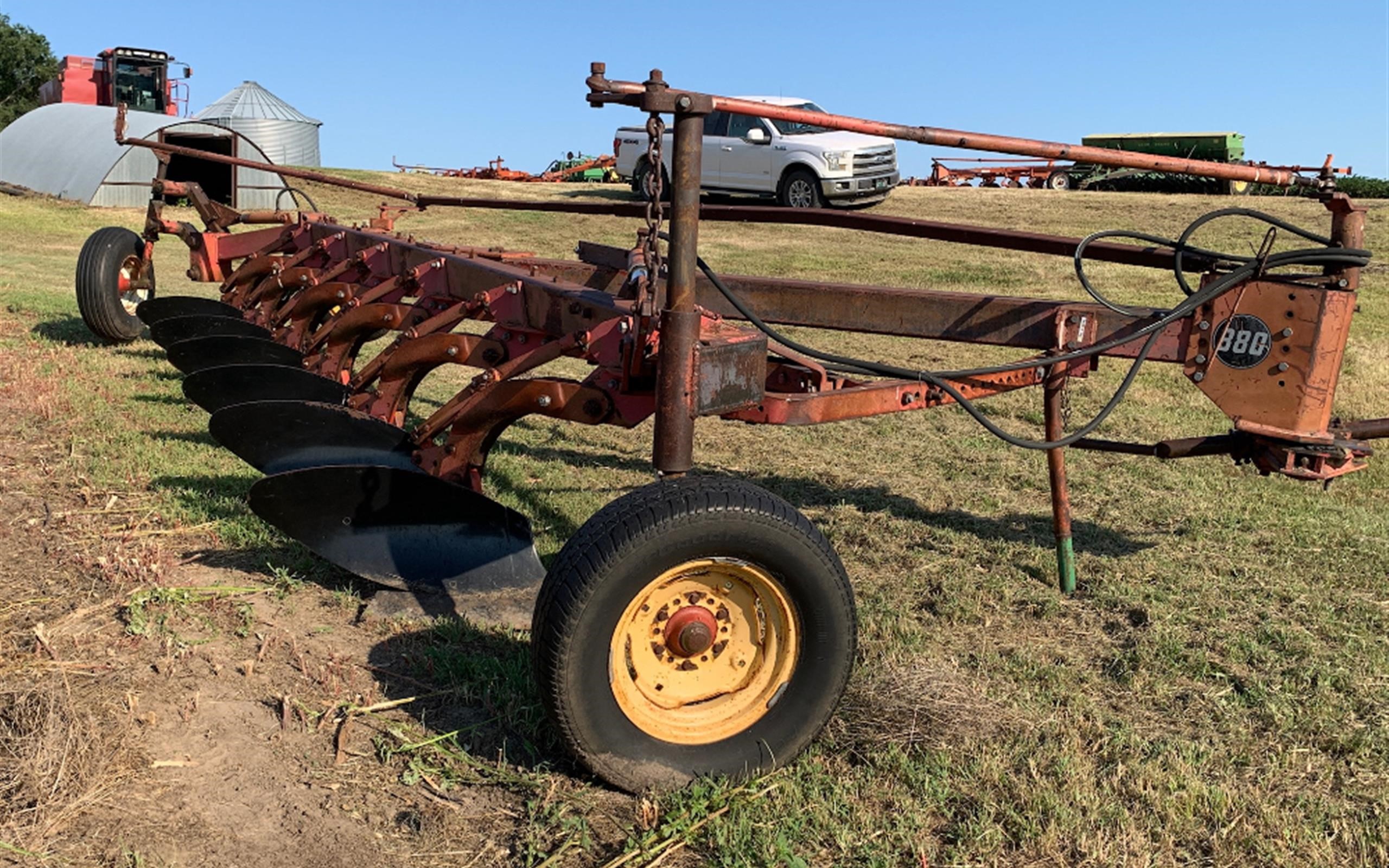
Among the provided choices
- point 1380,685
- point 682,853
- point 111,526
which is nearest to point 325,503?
point 111,526

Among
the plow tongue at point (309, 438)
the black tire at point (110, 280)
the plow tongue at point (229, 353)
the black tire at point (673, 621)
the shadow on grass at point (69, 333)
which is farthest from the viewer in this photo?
the shadow on grass at point (69, 333)

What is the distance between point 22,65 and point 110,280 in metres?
44.7

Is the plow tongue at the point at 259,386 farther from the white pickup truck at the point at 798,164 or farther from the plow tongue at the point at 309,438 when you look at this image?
the white pickup truck at the point at 798,164

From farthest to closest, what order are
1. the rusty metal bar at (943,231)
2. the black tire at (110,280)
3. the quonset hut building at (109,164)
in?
the quonset hut building at (109,164) < the black tire at (110,280) < the rusty metal bar at (943,231)

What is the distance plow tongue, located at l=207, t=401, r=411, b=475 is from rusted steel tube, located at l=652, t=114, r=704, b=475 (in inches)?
65.8

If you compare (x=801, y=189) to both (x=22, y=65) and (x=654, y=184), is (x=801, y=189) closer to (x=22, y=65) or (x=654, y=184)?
(x=654, y=184)

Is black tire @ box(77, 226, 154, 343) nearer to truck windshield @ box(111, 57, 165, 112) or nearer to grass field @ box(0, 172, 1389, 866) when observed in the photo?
grass field @ box(0, 172, 1389, 866)

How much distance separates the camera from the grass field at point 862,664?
2.58 meters

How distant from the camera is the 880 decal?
3625 mm

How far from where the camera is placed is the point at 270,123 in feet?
97.0

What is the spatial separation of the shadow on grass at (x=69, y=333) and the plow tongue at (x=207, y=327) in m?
2.31

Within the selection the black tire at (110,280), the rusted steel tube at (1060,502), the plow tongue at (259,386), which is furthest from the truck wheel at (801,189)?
the rusted steel tube at (1060,502)

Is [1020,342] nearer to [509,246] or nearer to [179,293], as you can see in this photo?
[179,293]

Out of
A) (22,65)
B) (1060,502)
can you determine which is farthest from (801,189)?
(22,65)
